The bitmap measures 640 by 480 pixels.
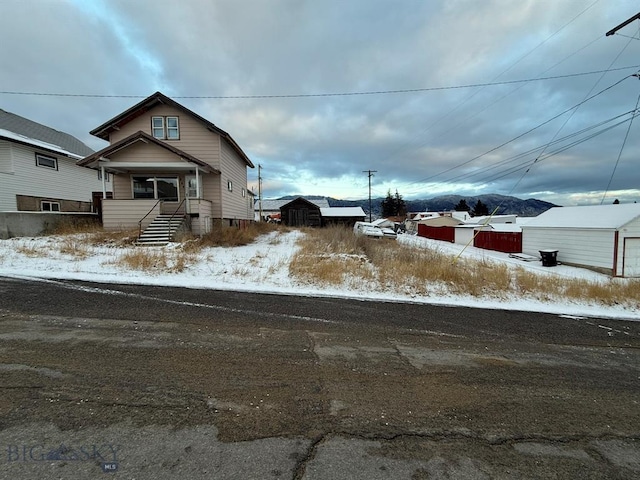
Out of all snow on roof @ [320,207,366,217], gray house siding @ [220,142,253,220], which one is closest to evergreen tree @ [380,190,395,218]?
snow on roof @ [320,207,366,217]

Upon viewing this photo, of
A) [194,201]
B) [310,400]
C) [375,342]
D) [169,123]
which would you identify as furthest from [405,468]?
[169,123]

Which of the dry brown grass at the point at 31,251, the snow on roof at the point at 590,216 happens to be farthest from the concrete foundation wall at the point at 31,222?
the snow on roof at the point at 590,216

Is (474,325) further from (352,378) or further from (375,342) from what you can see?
(352,378)

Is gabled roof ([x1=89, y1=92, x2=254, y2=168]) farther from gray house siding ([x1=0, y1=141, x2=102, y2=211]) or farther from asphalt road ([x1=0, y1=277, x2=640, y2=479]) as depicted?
asphalt road ([x1=0, y1=277, x2=640, y2=479])

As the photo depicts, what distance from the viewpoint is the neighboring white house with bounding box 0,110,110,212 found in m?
16.5

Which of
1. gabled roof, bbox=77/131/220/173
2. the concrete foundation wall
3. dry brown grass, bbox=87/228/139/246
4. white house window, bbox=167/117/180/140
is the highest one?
white house window, bbox=167/117/180/140

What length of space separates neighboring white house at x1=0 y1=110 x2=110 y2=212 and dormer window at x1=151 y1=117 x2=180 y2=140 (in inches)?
271

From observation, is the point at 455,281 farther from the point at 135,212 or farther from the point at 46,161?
the point at 46,161

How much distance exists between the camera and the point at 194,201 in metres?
15.8

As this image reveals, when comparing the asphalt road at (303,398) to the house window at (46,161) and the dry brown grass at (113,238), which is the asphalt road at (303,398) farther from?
the house window at (46,161)

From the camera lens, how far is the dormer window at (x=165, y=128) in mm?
17734

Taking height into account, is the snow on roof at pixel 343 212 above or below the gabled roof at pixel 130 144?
below

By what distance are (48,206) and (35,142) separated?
389cm

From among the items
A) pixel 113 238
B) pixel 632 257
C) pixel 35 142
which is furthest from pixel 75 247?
pixel 632 257
